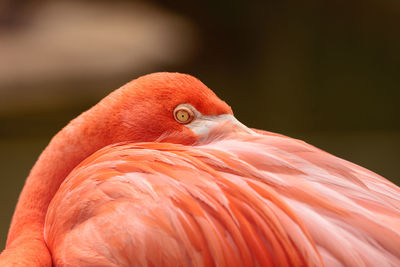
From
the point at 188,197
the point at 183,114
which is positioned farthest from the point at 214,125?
the point at 188,197

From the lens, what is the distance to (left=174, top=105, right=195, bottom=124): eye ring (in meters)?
0.93

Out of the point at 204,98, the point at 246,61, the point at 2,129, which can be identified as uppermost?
the point at 204,98

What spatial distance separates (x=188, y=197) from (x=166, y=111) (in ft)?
0.74

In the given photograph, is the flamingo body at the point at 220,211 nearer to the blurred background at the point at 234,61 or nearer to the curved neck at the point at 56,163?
the curved neck at the point at 56,163

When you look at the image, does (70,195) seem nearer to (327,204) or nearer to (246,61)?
(327,204)

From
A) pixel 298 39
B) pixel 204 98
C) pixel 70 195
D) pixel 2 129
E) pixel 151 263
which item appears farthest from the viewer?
pixel 298 39

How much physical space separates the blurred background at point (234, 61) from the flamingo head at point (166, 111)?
2.37 metres

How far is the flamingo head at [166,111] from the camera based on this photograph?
930 mm

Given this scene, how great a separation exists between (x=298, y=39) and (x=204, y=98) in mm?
2638

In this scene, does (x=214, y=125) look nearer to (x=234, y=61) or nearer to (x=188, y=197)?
(x=188, y=197)

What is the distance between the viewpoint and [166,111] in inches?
36.6

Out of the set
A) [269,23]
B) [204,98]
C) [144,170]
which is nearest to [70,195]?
[144,170]

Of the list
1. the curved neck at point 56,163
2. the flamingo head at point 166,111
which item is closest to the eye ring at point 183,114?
the flamingo head at point 166,111

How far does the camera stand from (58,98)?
3309 millimetres
